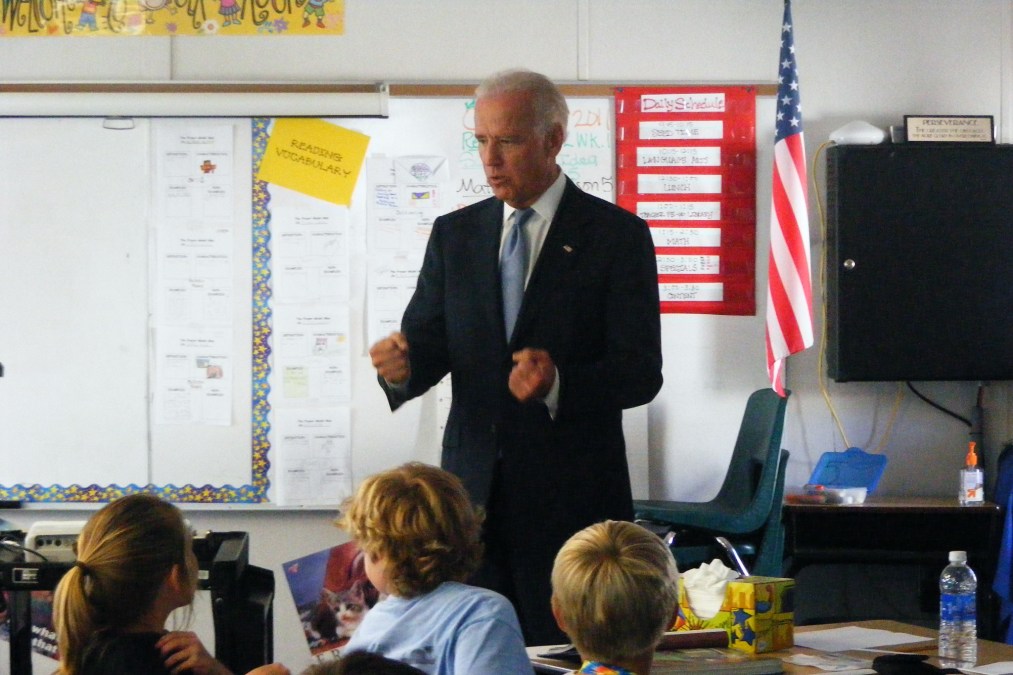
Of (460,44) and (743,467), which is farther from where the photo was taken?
(460,44)

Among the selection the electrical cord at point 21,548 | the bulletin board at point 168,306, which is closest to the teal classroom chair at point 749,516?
the bulletin board at point 168,306

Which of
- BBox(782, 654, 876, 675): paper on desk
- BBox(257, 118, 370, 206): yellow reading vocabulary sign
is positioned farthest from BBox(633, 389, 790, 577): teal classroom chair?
BBox(782, 654, 876, 675): paper on desk

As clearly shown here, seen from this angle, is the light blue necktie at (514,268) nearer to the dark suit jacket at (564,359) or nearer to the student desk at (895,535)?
the dark suit jacket at (564,359)

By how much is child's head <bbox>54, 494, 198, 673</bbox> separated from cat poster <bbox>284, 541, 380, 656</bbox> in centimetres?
144

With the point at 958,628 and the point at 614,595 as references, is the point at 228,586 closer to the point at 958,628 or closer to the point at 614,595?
the point at 614,595

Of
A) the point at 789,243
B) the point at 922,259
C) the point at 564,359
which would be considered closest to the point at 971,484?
the point at 922,259

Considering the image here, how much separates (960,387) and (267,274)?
2.46 meters

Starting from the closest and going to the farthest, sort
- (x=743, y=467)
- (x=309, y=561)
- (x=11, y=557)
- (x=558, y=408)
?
1. (x=558, y=408)
2. (x=11, y=557)
3. (x=309, y=561)
4. (x=743, y=467)

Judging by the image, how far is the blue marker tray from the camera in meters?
4.04

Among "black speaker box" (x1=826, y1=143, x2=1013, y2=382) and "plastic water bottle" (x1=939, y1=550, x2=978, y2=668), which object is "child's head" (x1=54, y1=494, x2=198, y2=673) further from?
"black speaker box" (x1=826, y1=143, x2=1013, y2=382)

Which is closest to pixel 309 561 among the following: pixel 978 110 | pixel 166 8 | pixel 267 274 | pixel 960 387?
pixel 267 274

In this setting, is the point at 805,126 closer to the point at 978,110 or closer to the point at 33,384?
the point at 978,110

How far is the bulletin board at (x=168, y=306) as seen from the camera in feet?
13.9

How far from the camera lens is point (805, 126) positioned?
170 inches
